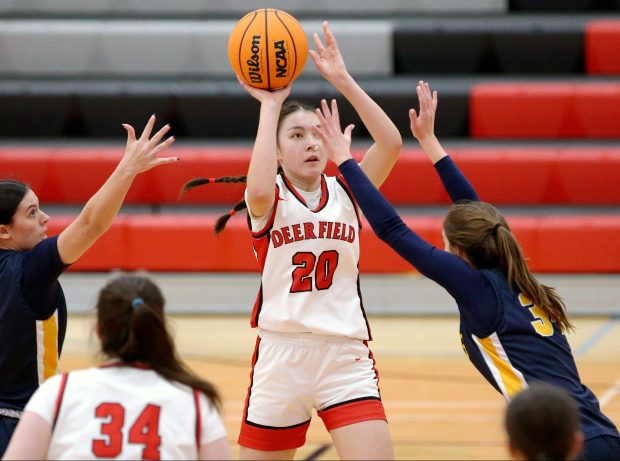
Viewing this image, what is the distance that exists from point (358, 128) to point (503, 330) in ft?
28.8

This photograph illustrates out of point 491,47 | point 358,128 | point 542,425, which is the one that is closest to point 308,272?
point 542,425

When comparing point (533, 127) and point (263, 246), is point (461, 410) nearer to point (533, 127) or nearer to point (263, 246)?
point (263, 246)

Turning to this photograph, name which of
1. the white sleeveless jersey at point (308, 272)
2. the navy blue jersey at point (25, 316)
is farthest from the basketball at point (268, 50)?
the navy blue jersey at point (25, 316)

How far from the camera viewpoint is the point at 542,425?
2.48 metres

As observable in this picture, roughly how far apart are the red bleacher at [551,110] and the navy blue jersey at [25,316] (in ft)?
28.9

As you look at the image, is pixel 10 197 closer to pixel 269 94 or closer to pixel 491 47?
pixel 269 94

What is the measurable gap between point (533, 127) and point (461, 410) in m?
5.79

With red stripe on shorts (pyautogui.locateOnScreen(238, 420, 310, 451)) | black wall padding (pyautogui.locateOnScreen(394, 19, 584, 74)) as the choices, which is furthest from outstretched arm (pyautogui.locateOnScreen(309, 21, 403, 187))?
black wall padding (pyautogui.locateOnScreen(394, 19, 584, 74))

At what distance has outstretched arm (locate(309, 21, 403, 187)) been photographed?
4.05 m

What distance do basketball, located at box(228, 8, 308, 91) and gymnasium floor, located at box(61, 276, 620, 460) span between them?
1.71m

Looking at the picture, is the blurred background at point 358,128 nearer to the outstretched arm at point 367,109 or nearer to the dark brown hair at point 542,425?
the outstretched arm at point 367,109

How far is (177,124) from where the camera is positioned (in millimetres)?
12102

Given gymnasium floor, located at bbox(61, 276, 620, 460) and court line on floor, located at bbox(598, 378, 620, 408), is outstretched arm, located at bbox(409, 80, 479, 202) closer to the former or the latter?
gymnasium floor, located at bbox(61, 276, 620, 460)

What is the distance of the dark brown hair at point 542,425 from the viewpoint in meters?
2.48
